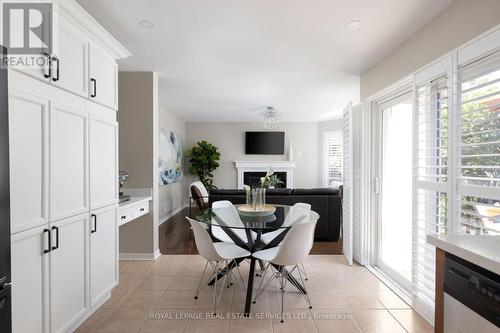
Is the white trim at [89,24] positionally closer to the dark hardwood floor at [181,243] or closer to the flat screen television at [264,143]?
the dark hardwood floor at [181,243]

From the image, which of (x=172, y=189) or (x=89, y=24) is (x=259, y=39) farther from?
(x=172, y=189)

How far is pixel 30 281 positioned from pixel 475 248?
224 centimetres

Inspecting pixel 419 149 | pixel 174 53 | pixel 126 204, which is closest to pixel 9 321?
pixel 126 204

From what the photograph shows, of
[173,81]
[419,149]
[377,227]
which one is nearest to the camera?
[419,149]

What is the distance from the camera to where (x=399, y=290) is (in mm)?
2730

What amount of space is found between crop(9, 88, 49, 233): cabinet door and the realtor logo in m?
0.26

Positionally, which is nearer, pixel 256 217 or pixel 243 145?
pixel 256 217

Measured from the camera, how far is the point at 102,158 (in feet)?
7.52

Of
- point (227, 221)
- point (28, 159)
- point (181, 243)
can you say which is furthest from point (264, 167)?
point (28, 159)

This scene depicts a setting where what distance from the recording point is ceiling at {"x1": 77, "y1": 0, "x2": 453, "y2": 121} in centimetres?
204

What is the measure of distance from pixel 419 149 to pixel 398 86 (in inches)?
33.3

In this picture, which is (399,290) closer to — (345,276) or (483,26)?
(345,276)

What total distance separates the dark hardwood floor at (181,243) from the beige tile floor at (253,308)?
76cm

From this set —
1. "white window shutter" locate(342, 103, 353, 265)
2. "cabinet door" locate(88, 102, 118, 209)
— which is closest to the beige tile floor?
"white window shutter" locate(342, 103, 353, 265)
